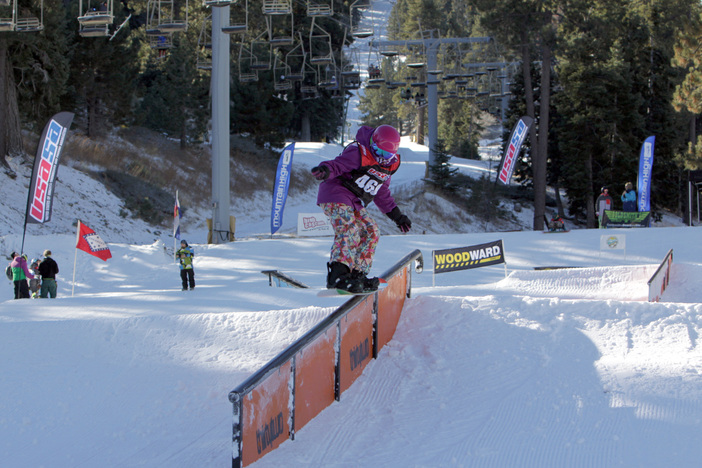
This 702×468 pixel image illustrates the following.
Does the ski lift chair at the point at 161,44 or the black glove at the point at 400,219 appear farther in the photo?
the ski lift chair at the point at 161,44

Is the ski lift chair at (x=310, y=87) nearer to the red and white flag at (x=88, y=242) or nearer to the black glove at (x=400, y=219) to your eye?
the red and white flag at (x=88, y=242)

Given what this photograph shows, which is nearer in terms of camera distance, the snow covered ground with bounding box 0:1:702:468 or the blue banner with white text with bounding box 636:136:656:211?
the snow covered ground with bounding box 0:1:702:468

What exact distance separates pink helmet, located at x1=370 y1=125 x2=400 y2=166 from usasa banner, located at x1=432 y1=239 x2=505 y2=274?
8586mm

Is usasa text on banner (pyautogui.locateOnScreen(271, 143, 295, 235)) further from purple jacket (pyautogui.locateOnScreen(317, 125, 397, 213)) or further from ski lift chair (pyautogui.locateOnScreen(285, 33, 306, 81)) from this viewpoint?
purple jacket (pyautogui.locateOnScreen(317, 125, 397, 213))

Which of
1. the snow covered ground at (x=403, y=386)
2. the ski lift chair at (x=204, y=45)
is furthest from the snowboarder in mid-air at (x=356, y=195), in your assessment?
the ski lift chair at (x=204, y=45)

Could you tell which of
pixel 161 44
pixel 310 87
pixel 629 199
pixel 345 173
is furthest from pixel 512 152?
pixel 345 173

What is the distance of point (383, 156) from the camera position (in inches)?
226

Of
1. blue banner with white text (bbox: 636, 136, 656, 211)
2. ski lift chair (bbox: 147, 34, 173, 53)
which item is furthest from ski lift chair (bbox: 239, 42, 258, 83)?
blue banner with white text (bbox: 636, 136, 656, 211)

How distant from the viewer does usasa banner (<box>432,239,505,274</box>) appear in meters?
14.1

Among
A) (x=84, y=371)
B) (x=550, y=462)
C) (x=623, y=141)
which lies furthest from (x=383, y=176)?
(x=623, y=141)

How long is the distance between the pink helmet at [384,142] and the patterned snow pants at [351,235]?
54cm

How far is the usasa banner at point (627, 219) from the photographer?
20.8 metres

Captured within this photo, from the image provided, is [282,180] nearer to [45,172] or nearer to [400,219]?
[45,172]

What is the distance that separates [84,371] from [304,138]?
171 feet
